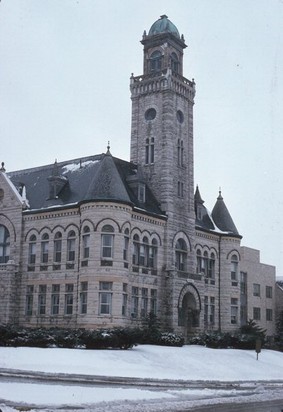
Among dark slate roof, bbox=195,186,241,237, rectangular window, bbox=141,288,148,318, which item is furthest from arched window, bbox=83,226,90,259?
dark slate roof, bbox=195,186,241,237

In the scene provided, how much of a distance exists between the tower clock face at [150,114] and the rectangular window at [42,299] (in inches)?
686

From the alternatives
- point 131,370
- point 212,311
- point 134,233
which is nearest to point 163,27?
point 134,233

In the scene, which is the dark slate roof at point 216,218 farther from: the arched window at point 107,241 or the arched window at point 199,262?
the arched window at point 107,241

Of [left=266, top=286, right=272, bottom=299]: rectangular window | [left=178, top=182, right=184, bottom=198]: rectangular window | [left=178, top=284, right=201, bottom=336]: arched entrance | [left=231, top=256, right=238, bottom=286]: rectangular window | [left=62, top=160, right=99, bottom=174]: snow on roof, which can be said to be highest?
[left=62, top=160, right=99, bottom=174]: snow on roof

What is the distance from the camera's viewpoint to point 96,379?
82.3 ft

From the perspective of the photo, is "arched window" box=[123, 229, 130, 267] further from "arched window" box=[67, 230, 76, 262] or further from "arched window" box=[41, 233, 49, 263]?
"arched window" box=[41, 233, 49, 263]

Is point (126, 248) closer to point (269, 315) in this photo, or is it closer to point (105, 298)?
point (105, 298)

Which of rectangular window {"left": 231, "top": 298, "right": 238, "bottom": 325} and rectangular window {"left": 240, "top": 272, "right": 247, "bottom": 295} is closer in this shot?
rectangular window {"left": 231, "top": 298, "right": 238, "bottom": 325}

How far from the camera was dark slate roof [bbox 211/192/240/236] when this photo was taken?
2322 inches

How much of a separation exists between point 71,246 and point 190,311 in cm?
1281

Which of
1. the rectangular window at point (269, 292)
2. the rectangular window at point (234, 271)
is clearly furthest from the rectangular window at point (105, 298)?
the rectangular window at point (269, 292)

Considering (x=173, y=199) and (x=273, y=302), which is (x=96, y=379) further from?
(x=273, y=302)

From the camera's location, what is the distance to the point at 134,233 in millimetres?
47062

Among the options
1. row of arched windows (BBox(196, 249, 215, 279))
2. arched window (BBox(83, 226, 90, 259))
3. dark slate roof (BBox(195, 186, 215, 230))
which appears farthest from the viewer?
dark slate roof (BBox(195, 186, 215, 230))
